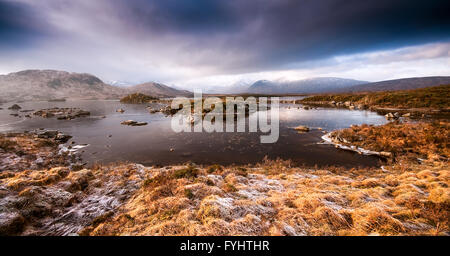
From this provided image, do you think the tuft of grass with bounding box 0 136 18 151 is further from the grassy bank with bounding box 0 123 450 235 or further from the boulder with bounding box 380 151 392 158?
the boulder with bounding box 380 151 392 158

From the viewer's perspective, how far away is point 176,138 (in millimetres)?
25562

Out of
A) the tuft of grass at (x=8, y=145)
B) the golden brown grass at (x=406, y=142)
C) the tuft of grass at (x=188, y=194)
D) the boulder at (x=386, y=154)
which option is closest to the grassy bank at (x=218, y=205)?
the tuft of grass at (x=188, y=194)

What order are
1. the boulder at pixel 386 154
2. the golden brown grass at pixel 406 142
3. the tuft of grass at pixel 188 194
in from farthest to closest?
1. the boulder at pixel 386 154
2. the golden brown grass at pixel 406 142
3. the tuft of grass at pixel 188 194

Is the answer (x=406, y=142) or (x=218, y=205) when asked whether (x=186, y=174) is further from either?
(x=406, y=142)

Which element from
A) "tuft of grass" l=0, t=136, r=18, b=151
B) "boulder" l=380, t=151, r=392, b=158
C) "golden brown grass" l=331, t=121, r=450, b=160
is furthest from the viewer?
"tuft of grass" l=0, t=136, r=18, b=151

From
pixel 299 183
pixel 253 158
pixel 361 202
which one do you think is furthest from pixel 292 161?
pixel 361 202

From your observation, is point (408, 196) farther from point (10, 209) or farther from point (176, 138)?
point (176, 138)

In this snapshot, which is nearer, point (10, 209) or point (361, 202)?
point (10, 209)

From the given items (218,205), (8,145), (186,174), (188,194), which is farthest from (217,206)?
(8,145)

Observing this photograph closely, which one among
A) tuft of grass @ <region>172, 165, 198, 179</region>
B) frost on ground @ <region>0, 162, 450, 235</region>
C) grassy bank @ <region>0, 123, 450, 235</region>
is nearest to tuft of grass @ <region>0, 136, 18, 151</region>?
grassy bank @ <region>0, 123, 450, 235</region>

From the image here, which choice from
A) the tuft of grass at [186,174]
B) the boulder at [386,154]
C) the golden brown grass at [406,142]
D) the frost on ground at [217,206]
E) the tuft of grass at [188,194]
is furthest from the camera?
the boulder at [386,154]

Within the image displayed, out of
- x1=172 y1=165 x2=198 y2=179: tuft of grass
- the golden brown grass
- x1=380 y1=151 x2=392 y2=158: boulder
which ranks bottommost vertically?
x1=380 y1=151 x2=392 y2=158: boulder

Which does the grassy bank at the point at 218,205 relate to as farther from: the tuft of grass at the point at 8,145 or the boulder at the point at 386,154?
the tuft of grass at the point at 8,145
